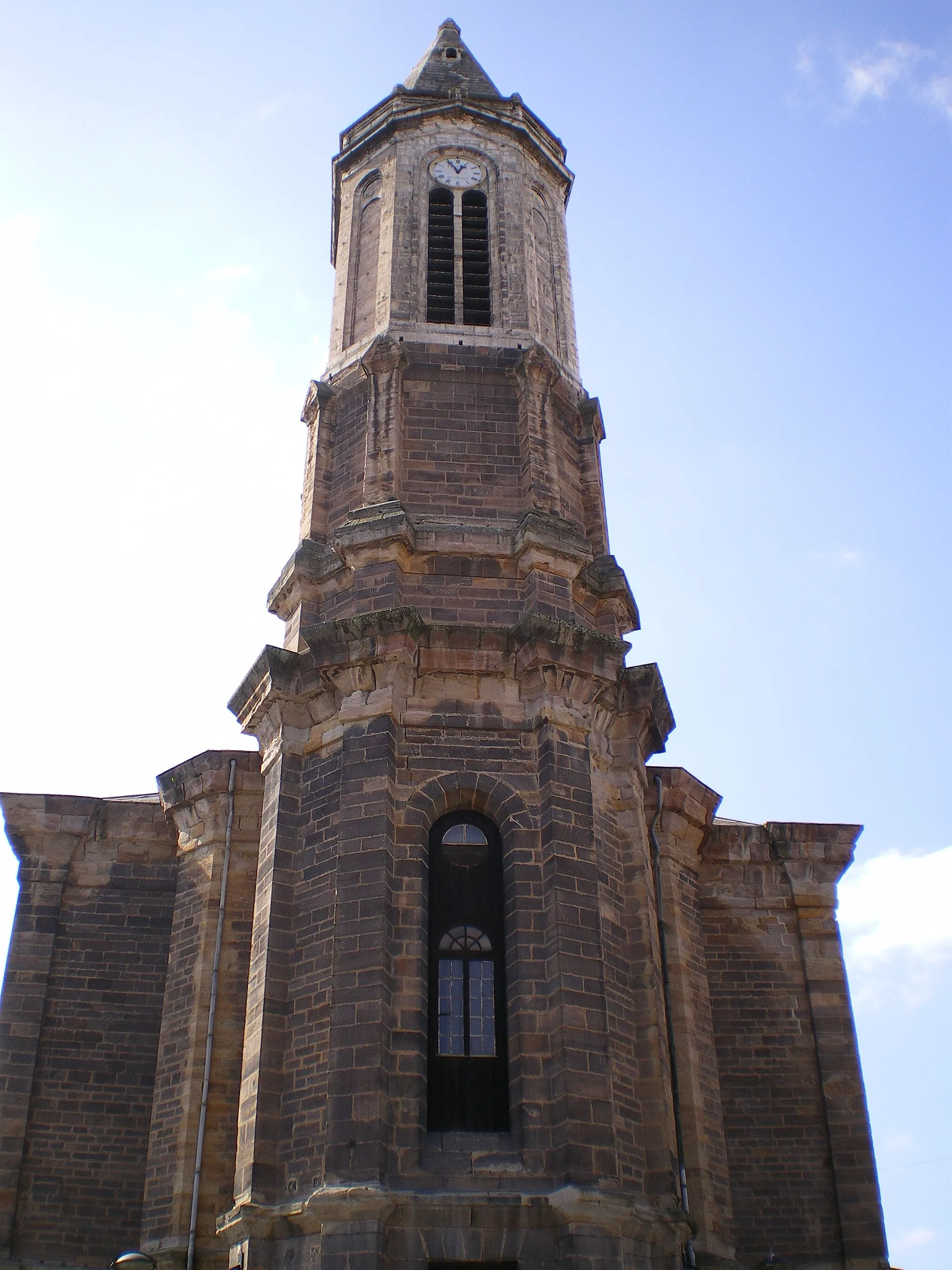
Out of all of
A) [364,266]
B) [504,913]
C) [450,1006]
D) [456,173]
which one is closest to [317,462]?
[364,266]

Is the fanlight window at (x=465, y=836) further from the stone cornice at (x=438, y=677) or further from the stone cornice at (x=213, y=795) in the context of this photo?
the stone cornice at (x=213, y=795)

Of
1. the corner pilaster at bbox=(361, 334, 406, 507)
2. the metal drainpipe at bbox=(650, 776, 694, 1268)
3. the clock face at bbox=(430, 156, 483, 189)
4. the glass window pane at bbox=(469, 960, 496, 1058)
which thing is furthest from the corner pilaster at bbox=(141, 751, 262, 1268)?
the clock face at bbox=(430, 156, 483, 189)

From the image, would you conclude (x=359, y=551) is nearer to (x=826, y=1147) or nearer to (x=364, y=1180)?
(x=364, y=1180)

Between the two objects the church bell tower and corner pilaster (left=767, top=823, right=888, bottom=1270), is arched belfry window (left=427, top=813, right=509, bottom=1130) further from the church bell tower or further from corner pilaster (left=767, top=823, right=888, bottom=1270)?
corner pilaster (left=767, top=823, right=888, bottom=1270)

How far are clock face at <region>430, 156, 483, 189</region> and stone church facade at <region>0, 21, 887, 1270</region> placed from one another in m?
2.52

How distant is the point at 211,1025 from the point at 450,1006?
3958 mm

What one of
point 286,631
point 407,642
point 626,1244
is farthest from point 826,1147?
point 286,631

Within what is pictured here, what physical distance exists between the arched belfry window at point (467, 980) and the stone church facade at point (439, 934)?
0.13 feet

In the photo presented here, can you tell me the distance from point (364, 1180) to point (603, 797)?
6071 mm

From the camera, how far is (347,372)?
23.4 meters

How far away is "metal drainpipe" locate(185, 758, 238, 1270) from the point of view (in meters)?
16.8

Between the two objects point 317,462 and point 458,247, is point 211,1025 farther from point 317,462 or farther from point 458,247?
point 458,247

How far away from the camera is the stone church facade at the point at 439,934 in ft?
49.4

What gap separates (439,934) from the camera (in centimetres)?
1686
